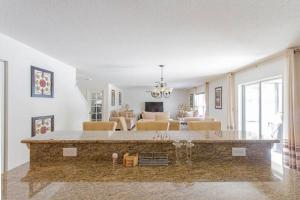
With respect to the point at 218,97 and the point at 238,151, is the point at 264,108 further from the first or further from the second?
the point at 238,151

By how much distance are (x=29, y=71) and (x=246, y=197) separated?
389 cm

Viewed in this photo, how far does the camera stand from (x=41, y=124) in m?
4.46

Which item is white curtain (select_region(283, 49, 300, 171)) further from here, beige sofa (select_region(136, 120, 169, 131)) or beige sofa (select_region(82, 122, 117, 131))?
beige sofa (select_region(82, 122, 117, 131))

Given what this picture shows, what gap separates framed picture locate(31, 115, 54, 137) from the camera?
4159mm

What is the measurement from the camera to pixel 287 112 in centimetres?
414

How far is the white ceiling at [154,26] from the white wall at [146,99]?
1061 centimetres

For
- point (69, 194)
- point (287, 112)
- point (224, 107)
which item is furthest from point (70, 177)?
point (224, 107)

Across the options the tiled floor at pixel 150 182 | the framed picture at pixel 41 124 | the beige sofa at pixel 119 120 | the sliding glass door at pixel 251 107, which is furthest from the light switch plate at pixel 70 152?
the beige sofa at pixel 119 120

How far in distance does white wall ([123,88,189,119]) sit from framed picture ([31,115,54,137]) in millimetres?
10383

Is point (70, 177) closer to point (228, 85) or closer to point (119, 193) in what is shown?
point (119, 193)

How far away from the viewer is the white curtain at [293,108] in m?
4.03

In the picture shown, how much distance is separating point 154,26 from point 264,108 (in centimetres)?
385

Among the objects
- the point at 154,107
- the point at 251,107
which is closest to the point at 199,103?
the point at 154,107

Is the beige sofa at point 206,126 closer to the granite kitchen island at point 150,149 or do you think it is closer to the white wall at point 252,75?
the granite kitchen island at point 150,149
